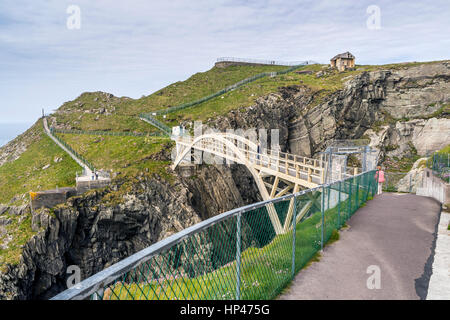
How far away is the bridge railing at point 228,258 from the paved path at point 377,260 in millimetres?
452

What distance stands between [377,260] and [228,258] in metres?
4.56

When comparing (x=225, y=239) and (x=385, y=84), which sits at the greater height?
(x=385, y=84)

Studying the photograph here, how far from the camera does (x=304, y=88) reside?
6172 cm

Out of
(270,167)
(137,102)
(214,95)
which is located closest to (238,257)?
(270,167)

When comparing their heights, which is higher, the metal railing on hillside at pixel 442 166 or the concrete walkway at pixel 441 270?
the metal railing on hillside at pixel 442 166

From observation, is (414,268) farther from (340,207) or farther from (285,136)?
(285,136)

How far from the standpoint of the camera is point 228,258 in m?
4.59

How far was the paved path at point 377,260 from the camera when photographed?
216 inches

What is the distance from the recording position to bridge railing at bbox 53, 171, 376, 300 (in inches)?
106

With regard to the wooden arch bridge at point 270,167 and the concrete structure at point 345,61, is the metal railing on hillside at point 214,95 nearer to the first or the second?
the concrete structure at point 345,61

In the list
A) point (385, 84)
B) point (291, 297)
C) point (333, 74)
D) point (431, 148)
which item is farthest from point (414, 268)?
point (333, 74)

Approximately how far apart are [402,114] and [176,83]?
2308 inches

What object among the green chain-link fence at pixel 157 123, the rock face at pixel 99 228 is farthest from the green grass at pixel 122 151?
the green chain-link fence at pixel 157 123

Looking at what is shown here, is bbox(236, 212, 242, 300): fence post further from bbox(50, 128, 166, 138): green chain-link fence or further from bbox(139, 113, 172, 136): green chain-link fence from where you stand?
bbox(139, 113, 172, 136): green chain-link fence
